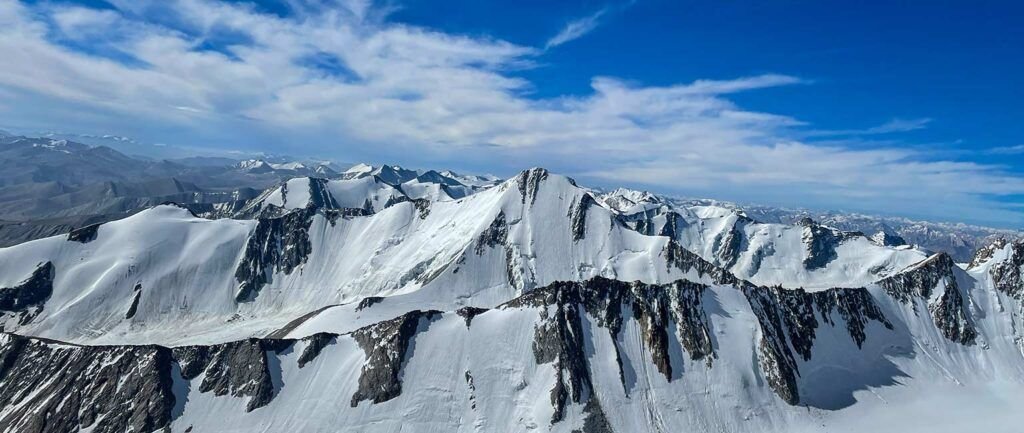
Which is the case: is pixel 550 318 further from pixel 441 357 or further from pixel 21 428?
pixel 21 428

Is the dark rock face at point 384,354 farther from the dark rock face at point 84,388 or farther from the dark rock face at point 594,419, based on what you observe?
the dark rock face at point 594,419

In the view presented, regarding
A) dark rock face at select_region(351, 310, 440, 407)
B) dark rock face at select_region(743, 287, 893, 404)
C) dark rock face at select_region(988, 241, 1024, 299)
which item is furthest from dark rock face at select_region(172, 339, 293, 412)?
dark rock face at select_region(988, 241, 1024, 299)

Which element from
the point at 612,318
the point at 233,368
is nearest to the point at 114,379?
the point at 233,368

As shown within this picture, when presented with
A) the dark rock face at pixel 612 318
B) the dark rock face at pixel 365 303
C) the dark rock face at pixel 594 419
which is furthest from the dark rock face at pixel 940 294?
the dark rock face at pixel 365 303

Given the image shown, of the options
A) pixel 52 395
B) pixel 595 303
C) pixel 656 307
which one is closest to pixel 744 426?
pixel 656 307

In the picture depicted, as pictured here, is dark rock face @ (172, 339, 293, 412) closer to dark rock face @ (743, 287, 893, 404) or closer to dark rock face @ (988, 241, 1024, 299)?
dark rock face @ (743, 287, 893, 404)

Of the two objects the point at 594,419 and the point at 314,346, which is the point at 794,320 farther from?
the point at 314,346

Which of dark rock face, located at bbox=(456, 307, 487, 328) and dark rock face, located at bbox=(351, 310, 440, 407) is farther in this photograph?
dark rock face, located at bbox=(456, 307, 487, 328)
